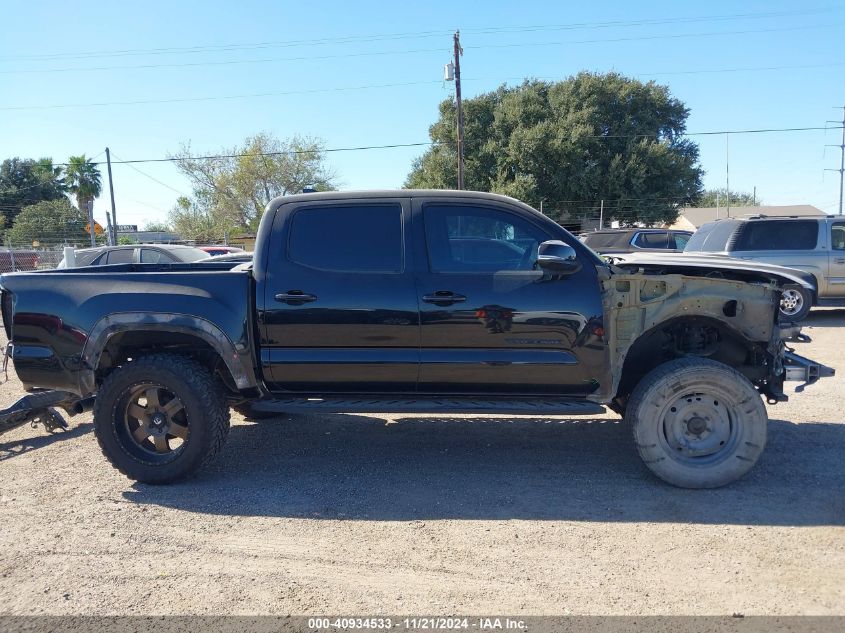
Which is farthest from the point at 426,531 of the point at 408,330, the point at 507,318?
the point at 507,318

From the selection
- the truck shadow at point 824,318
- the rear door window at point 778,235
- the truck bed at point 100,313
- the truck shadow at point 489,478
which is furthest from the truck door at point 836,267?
the truck bed at point 100,313

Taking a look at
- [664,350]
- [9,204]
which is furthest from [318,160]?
[664,350]

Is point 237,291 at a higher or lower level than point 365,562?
higher

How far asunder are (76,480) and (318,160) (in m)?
37.6

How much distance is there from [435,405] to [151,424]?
2091 millimetres

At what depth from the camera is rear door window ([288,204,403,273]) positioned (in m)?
4.27

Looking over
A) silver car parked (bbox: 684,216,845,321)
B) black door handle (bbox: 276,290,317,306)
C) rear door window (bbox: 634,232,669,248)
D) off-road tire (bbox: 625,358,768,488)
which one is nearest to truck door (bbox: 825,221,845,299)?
silver car parked (bbox: 684,216,845,321)

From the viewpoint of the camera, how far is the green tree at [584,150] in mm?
32656

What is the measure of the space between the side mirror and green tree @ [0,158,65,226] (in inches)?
1917

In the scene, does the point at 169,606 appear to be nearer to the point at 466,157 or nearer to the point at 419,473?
the point at 419,473

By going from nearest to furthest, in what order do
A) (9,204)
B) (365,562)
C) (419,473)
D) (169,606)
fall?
(169,606) < (365,562) < (419,473) < (9,204)

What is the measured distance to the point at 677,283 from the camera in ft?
13.4

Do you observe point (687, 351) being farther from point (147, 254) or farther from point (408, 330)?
point (147, 254)

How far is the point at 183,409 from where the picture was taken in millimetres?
4383
